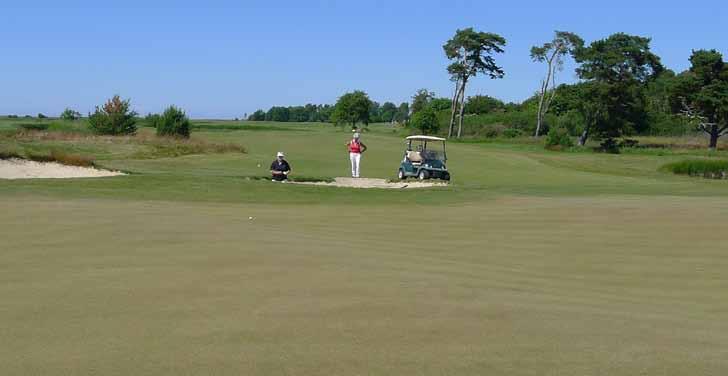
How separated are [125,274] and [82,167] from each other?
19.9 meters

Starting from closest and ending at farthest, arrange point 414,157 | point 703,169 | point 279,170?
1. point 279,170
2. point 414,157
3. point 703,169

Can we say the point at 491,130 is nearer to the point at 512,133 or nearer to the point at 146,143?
the point at 512,133

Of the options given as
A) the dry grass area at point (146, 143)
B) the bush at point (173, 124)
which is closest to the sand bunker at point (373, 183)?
the dry grass area at point (146, 143)

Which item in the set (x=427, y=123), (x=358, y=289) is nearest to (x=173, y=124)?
(x=427, y=123)

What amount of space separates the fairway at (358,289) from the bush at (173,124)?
1617 inches

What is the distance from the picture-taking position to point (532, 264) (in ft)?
31.1

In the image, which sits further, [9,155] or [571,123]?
[571,123]

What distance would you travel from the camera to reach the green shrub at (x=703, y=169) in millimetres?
40844

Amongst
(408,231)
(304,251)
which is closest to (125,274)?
(304,251)

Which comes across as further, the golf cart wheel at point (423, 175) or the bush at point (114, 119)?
the bush at point (114, 119)

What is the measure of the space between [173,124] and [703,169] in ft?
110

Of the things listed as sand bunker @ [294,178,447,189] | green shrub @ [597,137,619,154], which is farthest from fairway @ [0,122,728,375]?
green shrub @ [597,137,619,154]

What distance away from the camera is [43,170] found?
998 inches

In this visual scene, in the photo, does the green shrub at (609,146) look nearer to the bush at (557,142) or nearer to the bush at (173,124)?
the bush at (557,142)
